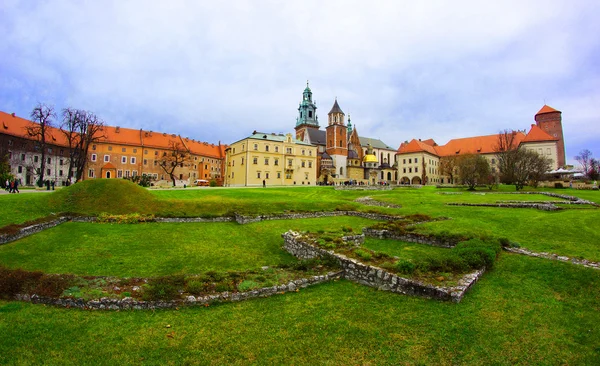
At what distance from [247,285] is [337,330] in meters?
3.01

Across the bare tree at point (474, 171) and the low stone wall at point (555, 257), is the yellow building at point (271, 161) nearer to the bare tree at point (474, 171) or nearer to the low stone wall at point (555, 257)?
the bare tree at point (474, 171)

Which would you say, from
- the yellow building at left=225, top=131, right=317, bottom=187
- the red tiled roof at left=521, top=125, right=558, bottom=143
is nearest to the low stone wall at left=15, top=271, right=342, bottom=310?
the yellow building at left=225, top=131, right=317, bottom=187

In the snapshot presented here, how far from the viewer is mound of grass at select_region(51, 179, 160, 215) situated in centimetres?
2131

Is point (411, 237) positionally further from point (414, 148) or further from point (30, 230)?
point (414, 148)

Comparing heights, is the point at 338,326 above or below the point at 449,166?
below

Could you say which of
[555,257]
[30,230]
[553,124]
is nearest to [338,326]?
[555,257]

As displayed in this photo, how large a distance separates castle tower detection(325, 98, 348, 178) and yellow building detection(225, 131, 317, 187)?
7.86 m

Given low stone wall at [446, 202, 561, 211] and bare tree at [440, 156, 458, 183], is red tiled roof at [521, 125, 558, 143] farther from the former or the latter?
low stone wall at [446, 202, 561, 211]

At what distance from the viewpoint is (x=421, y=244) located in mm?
14375

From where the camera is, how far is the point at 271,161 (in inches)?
2756

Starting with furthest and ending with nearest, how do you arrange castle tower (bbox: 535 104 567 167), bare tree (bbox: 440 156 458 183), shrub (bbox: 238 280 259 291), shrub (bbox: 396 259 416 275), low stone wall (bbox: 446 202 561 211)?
castle tower (bbox: 535 104 567 167) → bare tree (bbox: 440 156 458 183) → low stone wall (bbox: 446 202 561 211) → shrub (bbox: 396 259 416 275) → shrub (bbox: 238 280 259 291)

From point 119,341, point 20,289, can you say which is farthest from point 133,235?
point 119,341

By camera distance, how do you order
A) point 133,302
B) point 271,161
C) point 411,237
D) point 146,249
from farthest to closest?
point 271,161, point 411,237, point 146,249, point 133,302

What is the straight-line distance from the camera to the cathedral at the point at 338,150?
79.9m
